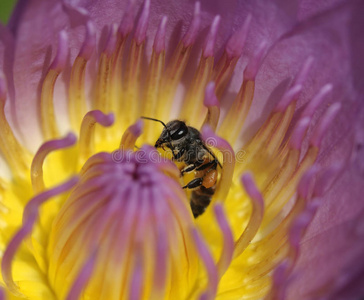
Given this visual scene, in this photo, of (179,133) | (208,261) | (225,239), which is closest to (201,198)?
(179,133)

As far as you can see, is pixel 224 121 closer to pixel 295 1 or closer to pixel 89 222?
pixel 295 1

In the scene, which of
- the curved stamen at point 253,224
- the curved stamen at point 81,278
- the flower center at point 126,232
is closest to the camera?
the curved stamen at point 81,278

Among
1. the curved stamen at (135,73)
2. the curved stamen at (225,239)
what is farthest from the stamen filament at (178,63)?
the curved stamen at (225,239)

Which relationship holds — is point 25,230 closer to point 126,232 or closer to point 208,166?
point 126,232

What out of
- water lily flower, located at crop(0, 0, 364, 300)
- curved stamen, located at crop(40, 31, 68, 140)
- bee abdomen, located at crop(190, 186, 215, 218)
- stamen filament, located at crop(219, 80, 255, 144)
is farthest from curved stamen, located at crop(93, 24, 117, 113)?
bee abdomen, located at crop(190, 186, 215, 218)

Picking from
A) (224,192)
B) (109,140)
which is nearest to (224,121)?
(224,192)

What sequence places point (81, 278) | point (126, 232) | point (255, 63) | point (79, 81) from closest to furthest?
point (81, 278)
point (126, 232)
point (255, 63)
point (79, 81)

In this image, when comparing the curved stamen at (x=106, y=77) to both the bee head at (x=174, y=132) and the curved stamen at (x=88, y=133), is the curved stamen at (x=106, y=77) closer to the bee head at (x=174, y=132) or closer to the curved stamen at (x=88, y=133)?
the curved stamen at (x=88, y=133)
